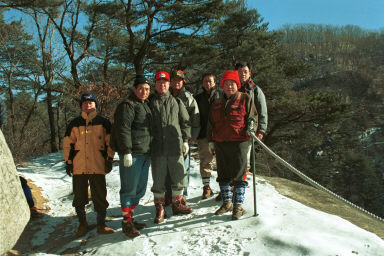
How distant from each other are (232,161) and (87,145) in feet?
5.94

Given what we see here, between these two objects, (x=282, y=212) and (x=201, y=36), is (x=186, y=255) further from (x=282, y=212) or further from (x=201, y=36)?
(x=201, y=36)

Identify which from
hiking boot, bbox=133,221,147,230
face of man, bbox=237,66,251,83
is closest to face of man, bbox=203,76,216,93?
face of man, bbox=237,66,251,83

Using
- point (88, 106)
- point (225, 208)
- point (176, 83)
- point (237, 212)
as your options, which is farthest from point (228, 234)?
point (88, 106)

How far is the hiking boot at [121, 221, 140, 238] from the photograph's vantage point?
9.65 ft

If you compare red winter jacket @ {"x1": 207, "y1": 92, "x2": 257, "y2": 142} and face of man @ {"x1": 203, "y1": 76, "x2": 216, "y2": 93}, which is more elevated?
face of man @ {"x1": 203, "y1": 76, "x2": 216, "y2": 93}

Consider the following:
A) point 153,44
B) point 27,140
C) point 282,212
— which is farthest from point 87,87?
point 282,212

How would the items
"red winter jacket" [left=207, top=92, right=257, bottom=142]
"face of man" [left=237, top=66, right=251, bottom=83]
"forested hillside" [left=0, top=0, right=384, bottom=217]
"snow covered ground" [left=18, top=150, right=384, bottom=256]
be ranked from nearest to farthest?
1. "snow covered ground" [left=18, top=150, right=384, bottom=256]
2. "red winter jacket" [left=207, top=92, right=257, bottom=142]
3. "face of man" [left=237, top=66, right=251, bottom=83]
4. "forested hillside" [left=0, top=0, right=384, bottom=217]

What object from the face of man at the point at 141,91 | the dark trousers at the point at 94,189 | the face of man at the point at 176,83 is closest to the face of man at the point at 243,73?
the face of man at the point at 176,83

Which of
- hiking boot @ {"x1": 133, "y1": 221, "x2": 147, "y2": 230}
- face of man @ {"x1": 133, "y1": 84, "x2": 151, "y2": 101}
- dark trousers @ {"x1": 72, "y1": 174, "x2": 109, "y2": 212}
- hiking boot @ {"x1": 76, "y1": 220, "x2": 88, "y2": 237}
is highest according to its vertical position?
face of man @ {"x1": 133, "y1": 84, "x2": 151, "y2": 101}

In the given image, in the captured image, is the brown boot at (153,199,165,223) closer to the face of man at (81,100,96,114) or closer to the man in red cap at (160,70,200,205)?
the man in red cap at (160,70,200,205)

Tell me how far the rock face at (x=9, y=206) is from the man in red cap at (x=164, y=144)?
1.39 meters

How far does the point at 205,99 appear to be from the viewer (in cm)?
385

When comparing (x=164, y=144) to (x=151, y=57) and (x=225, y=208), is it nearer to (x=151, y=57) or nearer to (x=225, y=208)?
(x=225, y=208)

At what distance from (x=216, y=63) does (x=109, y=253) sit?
393 inches
